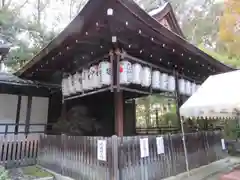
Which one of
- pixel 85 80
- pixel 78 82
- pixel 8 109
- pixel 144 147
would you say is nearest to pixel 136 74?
pixel 85 80

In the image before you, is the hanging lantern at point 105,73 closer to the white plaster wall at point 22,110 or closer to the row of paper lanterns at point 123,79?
the row of paper lanterns at point 123,79

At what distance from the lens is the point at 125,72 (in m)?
4.22

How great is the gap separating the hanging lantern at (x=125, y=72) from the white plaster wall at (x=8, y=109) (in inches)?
219

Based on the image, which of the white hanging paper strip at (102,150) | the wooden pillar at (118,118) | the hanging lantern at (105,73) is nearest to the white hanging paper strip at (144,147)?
the wooden pillar at (118,118)

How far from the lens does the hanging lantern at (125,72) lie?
13.7 feet

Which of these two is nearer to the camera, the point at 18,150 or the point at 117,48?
the point at 117,48

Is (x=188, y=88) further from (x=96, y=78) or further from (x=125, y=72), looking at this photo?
(x=96, y=78)

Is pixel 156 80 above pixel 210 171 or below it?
above

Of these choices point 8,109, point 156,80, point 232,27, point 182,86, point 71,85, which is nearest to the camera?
point 156,80

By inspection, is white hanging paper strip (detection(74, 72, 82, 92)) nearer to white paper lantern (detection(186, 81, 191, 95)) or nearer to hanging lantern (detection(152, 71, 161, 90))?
hanging lantern (detection(152, 71, 161, 90))

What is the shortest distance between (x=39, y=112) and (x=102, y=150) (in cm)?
526

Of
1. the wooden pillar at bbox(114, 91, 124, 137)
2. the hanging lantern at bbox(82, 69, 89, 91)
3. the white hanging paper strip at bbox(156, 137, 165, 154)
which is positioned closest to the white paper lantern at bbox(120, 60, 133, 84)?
the wooden pillar at bbox(114, 91, 124, 137)

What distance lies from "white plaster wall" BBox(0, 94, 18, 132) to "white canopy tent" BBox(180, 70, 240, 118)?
652cm

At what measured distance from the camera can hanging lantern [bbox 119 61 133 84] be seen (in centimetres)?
418
